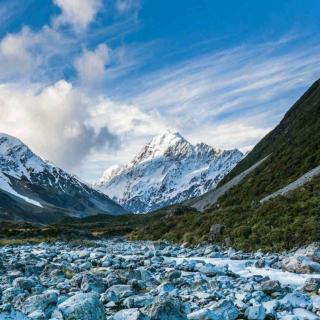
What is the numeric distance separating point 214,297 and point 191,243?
3037 centimetres

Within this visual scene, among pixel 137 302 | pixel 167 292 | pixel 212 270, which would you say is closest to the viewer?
pixel 137 302

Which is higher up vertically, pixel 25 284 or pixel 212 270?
pixel 25 284

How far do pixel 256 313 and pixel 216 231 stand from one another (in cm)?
2991

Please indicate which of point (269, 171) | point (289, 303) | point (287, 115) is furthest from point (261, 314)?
point (287, 115)

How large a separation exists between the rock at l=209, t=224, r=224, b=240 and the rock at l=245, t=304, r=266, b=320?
28.8m

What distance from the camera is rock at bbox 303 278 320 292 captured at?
15.4 m

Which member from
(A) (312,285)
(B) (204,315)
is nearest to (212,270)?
(A) (312,285)

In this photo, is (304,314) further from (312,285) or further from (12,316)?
(12,316)

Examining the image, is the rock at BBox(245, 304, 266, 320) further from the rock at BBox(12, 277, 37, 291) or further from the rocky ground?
the rock at BBox(12, 277, 37, 291)

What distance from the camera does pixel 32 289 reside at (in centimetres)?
1553

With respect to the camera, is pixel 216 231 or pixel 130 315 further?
pixel 216 231

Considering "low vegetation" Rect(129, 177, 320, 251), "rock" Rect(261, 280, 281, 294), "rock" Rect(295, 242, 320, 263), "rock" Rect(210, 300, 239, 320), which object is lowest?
"rock" Rect(210, 300, 239, 320)

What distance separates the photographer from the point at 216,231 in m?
41.2

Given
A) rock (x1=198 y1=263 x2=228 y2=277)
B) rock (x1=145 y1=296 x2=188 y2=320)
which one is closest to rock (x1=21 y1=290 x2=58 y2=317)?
rock (x1=145 y1=296 x2=188 y2=320)
